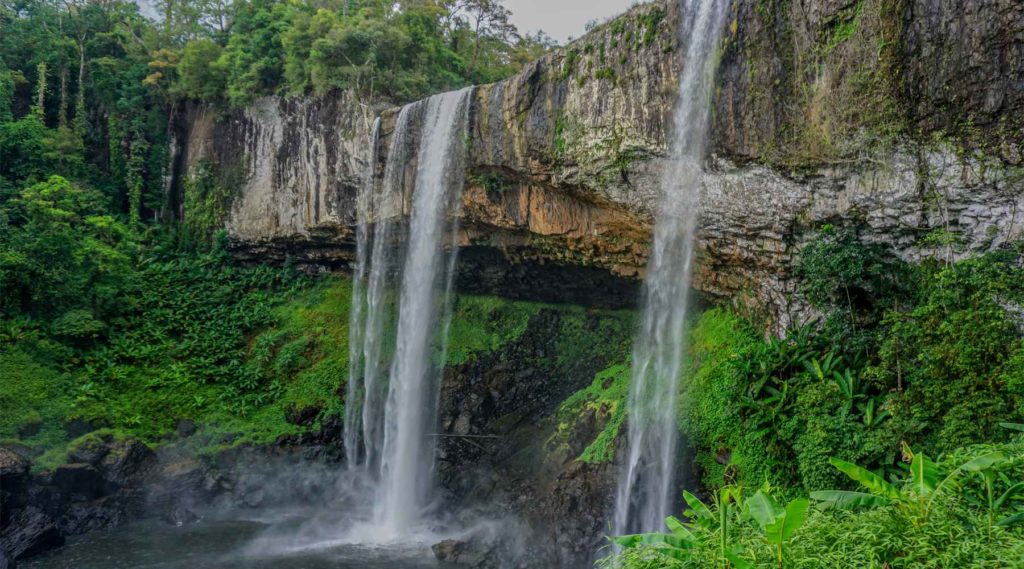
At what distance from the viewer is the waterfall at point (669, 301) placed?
12.1 meters

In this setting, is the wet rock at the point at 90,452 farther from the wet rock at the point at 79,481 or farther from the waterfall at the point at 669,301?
the waterfall at the point at 669,301

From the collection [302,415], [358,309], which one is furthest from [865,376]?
[358,309]

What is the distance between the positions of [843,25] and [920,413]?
19.4ft

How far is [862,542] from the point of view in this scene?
4801 mm

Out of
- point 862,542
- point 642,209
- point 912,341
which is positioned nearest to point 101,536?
point 642,209

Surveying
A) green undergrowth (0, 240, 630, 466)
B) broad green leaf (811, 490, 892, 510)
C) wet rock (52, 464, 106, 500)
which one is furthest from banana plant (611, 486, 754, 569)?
wet rock (52, 464, 106, 500)

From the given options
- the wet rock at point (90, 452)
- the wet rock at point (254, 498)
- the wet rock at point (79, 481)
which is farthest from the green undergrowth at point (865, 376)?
the wet rock at point (90, 452)

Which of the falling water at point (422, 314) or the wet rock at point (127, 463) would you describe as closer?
the wet rock at point (127, 463)

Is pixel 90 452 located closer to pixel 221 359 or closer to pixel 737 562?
pixel 221 359

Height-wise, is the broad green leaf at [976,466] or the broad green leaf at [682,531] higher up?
the broad green leaf at [976,466]

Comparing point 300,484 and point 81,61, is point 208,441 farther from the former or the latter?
point 81,61

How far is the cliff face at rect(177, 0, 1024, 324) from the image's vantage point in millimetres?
9133

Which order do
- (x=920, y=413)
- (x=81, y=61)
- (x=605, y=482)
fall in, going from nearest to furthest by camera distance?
(x=920, y=413) → (x=605, y=482) → (x=81, y=61)

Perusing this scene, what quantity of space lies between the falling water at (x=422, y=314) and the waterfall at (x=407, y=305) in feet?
0.09
